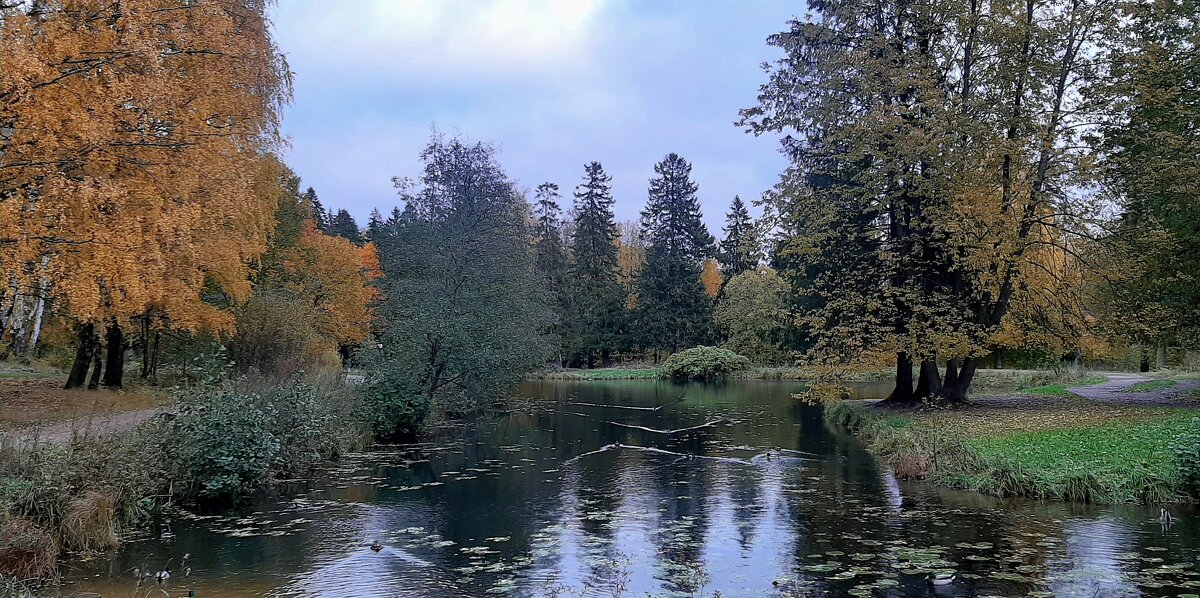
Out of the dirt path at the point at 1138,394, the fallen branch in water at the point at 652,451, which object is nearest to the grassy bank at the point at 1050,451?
the dirt path at the point at 1138,394

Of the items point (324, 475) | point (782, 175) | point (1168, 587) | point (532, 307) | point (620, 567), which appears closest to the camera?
point (1168, 587)

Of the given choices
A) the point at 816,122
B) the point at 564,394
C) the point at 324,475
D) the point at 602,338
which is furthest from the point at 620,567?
the point at 602,338

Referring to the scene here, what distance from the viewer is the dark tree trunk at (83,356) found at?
18.4 meters

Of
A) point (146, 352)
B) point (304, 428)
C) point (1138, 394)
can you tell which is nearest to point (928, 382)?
point (1138, 394)

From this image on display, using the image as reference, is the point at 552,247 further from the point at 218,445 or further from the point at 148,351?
the point at 218,445

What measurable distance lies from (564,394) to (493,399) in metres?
11.4

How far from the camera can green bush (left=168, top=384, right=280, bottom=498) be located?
37.0 feet

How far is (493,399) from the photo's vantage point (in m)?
25.8

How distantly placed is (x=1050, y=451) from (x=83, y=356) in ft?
70.2

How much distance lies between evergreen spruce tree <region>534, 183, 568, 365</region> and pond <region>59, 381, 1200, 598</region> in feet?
137

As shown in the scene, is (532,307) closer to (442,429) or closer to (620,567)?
(442,429)

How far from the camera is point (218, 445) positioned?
1141cm

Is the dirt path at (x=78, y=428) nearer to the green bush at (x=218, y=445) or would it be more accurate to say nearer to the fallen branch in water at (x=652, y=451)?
the green bush at (x=218, y=445)

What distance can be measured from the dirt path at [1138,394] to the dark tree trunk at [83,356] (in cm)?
2499
